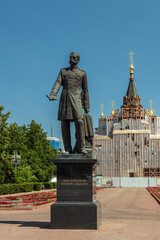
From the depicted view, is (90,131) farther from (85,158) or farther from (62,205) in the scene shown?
(62,205)

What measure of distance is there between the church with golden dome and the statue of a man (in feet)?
210

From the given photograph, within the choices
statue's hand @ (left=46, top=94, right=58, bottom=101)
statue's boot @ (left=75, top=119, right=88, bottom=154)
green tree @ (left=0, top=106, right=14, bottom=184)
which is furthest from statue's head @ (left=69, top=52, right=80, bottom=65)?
green tree @ (left=0, top=106, right=14, bottom=184)

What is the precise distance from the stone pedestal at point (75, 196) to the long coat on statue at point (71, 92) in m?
1.39

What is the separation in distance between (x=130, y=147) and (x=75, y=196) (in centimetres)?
6609

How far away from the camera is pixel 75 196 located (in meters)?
10.6

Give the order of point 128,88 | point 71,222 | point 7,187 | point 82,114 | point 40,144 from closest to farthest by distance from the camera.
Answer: point 71,222 → point 82,114 → point 7,187 → point 40,144 → point 128,88

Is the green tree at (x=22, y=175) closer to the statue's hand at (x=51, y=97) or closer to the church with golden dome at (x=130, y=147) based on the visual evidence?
the church with golden dome at (x=130, y=147)

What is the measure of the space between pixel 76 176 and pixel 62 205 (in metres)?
0.96

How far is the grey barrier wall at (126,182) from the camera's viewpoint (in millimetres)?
68644

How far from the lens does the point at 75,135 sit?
11.5 metres

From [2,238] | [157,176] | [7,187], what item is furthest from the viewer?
[157,176]

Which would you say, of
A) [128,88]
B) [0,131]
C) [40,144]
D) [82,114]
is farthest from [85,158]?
[128,88]

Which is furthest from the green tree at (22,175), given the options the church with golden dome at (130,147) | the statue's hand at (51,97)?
the statue's hand at (51,97)

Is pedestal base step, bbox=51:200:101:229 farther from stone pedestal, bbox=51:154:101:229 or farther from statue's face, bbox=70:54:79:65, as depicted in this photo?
statue's face, bbox=70:54:79:65
